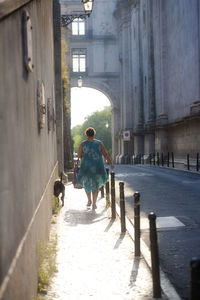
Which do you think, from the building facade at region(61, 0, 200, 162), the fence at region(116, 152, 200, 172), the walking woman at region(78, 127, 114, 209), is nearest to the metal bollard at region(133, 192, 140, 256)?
the walking woman at region(78, 127, 114, 209)

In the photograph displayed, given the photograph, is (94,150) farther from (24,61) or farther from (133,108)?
(133,108)

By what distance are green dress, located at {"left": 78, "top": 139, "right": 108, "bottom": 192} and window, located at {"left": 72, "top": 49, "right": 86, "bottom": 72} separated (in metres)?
42.0

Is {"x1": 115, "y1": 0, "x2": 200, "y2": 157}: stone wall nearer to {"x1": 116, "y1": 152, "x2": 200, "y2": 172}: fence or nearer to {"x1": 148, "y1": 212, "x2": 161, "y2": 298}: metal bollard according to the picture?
{"x1": 116, "y1": 152, "x2": 200, "y2": 172}: fence

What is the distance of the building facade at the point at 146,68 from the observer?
2559cm

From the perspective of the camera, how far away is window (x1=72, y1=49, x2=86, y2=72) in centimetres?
5041

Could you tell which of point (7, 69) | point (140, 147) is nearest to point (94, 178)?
point (7, 69)

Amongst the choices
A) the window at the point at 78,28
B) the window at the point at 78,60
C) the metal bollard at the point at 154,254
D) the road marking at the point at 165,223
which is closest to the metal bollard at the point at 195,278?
the metal bollard at the point at 154,254

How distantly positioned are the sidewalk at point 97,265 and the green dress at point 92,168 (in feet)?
5.02

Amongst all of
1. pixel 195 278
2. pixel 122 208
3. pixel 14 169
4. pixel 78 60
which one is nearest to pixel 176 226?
pixel 122 208

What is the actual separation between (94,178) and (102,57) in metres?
42.8

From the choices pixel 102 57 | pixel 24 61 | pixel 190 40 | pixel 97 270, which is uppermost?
pixel 102 57

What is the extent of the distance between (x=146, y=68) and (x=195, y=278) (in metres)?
37.0

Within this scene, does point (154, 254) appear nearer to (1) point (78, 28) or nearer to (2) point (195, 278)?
(2) point (195, 278)

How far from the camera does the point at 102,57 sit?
50562 millimetres
